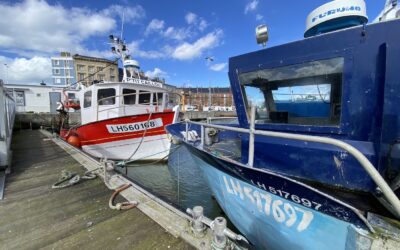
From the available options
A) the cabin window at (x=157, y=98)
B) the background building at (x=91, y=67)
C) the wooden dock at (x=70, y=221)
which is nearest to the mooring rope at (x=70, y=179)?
the wooden dock at (x=70, y=221)

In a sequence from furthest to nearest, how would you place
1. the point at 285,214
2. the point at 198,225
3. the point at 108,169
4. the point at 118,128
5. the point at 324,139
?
the point at 118,128
the point at 108,169
the point at 198,225
the point at 285,214
the point at 324,139

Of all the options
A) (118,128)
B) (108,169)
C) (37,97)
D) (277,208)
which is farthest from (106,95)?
(37,97)

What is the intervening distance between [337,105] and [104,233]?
3162 millimetres

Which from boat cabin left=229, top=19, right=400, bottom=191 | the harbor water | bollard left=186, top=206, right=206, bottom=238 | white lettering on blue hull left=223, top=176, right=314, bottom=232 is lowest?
the harbor water

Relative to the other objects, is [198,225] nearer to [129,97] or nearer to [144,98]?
[129,97]

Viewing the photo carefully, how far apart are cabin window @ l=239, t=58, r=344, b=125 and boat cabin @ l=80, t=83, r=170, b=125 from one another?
6.40 m

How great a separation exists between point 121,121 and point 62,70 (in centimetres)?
6325

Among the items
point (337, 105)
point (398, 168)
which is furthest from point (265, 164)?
point (398, 168)

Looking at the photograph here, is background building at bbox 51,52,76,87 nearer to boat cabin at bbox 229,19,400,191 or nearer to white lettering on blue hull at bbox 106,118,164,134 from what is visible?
white lettering on blue hull at bbox 106,118,164,134

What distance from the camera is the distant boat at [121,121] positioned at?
8.12 metres

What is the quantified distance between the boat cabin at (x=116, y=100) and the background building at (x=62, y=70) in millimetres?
54451

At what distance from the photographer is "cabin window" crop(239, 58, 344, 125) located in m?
2.31


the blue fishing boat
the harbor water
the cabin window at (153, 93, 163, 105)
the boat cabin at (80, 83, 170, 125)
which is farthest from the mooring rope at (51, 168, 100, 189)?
the cabin window at (153, 93, 163, 105)

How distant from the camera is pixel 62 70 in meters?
58.0
